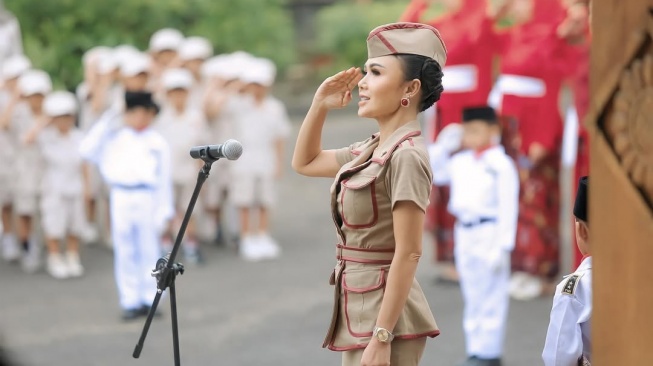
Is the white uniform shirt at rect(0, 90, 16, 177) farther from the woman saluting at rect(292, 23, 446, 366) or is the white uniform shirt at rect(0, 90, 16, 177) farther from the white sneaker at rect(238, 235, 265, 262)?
the woman saluting at rect(292, 23, 446, 366)

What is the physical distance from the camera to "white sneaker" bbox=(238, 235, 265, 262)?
9.61 metres

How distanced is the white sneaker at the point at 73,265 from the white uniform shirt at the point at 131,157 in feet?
5.31

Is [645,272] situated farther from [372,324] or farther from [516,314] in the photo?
[516,314]

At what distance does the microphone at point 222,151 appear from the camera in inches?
141

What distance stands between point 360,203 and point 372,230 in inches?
3.5

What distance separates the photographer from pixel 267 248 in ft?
31.8

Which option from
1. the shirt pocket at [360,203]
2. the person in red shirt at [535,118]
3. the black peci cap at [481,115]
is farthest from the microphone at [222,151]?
the person in red shirt at [535,118]

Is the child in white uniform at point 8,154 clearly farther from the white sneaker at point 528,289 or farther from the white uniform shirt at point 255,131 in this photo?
the white sneaker at point 528,289

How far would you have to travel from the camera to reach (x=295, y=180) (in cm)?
1308

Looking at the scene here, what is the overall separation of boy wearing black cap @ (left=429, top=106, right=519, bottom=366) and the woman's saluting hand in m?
2.83

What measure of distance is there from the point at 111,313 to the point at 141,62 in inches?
88.7

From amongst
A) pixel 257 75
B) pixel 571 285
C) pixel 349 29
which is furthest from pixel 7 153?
pixel 349 29

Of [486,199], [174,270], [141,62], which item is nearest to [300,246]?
[141,62]

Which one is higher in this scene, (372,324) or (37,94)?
(37,94)
